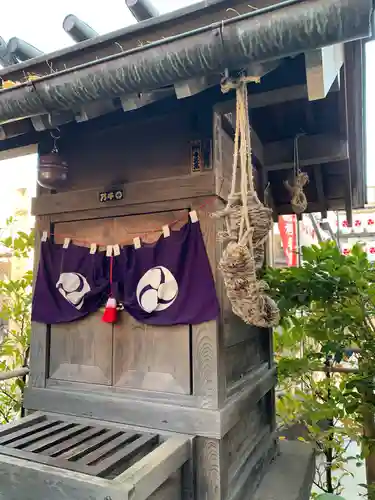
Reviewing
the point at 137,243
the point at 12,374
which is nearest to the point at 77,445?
the point at 12,374

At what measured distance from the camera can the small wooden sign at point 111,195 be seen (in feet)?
12.5

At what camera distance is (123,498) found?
91.0 inches

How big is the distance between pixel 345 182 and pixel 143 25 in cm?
389

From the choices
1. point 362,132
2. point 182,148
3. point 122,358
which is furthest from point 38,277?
point 362,132

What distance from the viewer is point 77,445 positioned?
123 inches

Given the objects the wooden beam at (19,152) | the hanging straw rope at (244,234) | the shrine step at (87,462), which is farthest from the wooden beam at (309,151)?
the shrine step at (87,462)

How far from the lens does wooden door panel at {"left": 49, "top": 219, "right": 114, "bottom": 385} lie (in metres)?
3.79

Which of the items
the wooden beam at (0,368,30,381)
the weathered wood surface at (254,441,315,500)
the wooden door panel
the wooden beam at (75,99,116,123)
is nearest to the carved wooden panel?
the wooden door panel

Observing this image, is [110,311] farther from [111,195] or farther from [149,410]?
[111,195]

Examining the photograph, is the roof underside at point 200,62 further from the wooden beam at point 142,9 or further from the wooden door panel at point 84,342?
the wooden door panel at point 84,342

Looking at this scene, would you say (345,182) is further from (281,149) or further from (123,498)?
(123,498)

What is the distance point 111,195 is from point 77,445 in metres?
2.27

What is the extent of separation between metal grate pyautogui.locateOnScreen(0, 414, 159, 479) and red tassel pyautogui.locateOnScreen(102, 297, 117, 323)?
975mm

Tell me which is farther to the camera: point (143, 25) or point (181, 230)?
point (181, 230)
